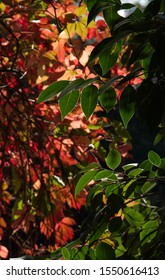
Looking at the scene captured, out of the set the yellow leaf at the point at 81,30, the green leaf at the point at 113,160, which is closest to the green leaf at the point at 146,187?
the green leaf at the point at 113,160

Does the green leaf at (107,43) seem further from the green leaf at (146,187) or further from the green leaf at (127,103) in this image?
the green leaf at (146,187)

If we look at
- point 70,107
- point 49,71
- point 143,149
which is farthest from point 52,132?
point 143,149

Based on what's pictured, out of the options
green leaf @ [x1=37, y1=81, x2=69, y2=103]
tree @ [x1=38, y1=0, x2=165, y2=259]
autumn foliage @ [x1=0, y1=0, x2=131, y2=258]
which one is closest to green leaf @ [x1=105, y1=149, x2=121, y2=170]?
tree @ [x1=38, y1=0, x2=165, y2=259]

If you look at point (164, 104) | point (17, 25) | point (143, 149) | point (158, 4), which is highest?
point (17, 25)

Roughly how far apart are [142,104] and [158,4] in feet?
0.50

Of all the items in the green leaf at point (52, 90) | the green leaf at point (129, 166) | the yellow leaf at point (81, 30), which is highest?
the yellow leaf at point (81, 30)

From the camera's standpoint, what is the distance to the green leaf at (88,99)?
0.94m

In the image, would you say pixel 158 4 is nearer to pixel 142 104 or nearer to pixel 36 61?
pixel 142 104

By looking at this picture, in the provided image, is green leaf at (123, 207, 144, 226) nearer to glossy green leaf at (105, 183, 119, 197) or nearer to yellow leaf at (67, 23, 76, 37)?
glossy green leaf at (105, 183, 119, 197)

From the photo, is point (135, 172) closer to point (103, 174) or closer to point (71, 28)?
point (103, 174)

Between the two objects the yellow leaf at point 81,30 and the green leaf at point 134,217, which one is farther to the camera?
the yellow leaf at point 81,30

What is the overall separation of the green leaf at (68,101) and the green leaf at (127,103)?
0.07 metres

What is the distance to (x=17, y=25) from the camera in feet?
8.95

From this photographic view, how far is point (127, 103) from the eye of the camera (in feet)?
3.12
